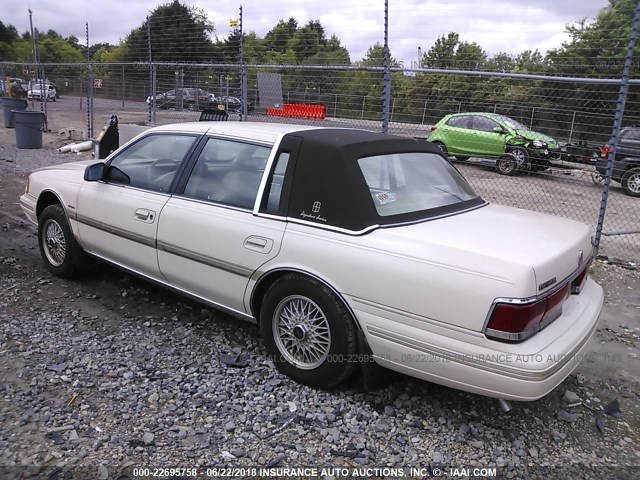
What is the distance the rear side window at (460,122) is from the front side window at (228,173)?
10826mm

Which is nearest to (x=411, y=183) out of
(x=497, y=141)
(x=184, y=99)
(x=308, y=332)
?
(x=308, y=332)

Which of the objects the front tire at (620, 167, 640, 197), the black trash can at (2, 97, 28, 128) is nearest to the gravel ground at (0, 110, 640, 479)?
the front tire at (620, 167, 640, 197)

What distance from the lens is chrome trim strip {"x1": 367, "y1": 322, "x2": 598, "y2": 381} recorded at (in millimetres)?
2514

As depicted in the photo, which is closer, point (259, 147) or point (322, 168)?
point (322, 168)

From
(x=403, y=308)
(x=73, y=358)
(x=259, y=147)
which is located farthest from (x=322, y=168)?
(x=73, y=358)

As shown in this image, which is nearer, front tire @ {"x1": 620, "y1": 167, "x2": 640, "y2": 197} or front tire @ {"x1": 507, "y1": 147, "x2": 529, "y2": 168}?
front tire @ {"x1": 620, "y1": 167, "x2": 640, "y2": 197}

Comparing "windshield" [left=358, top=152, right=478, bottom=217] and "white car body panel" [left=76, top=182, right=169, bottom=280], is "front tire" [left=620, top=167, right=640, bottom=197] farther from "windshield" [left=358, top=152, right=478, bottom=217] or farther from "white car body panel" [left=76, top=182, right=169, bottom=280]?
"white car body panel" [left=76, top=182, right=169, bottom=280]

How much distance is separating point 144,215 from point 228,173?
0.77 m

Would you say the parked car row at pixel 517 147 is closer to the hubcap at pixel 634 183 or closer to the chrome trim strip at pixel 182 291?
the hubcap at pixel 634 183

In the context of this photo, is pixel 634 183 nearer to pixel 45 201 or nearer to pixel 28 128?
pixel 45 201

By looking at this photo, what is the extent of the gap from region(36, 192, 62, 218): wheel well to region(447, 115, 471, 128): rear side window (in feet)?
35.6

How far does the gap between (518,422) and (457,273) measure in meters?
1.15

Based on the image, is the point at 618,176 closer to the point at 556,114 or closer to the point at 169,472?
the point at 556,114

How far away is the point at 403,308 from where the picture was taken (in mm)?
2738
